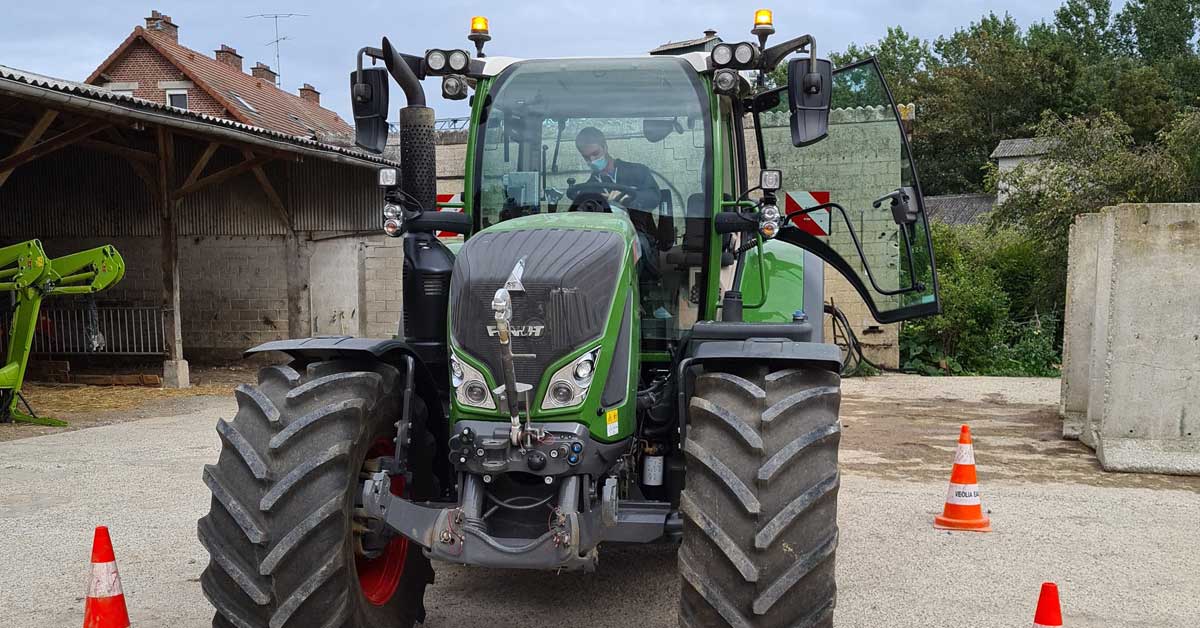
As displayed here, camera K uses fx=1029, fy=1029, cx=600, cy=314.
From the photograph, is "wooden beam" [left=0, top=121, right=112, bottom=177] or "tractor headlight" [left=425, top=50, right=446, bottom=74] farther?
"wooden beam" [left=0, top=121, right=112, bottom=177]

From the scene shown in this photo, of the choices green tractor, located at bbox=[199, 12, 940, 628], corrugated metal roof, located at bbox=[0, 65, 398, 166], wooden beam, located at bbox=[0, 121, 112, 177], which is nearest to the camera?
green tractor, located at bbox=[199, 12, 940, 628]

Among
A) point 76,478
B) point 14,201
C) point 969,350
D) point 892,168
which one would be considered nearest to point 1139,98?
point 969,350

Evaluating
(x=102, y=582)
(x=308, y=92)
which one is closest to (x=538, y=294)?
(x=102, y=582)

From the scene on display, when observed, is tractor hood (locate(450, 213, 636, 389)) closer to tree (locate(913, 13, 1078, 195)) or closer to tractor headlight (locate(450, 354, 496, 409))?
tractor headlight (locate(450, 354, 496, 409))

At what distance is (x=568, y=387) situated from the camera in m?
3.51

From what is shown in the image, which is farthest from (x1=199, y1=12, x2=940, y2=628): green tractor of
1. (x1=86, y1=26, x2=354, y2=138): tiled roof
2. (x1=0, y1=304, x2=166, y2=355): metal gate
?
(x1=86, y1=26, x2=354, y2=138): tiled roof

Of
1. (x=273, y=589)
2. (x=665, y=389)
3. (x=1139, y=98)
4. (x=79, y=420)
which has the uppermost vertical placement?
(x=1139, y=98)

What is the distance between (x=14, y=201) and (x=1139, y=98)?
3790 centimetres

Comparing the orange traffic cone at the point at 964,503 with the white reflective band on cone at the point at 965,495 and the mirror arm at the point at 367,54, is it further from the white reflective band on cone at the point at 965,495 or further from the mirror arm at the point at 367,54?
the mirror arm at the point at 367,54

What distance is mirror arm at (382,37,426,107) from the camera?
4.29 meters

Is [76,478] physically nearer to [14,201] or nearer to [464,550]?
[464,550]

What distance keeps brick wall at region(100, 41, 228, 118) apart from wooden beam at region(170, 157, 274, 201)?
48.8 ft

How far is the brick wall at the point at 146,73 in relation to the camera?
28.9 metres

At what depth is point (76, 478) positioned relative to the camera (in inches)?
311
